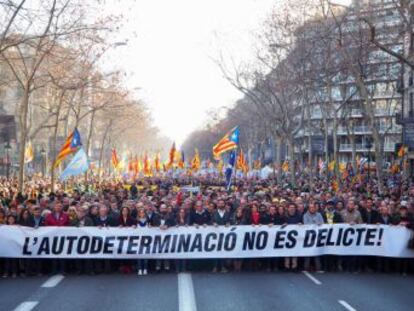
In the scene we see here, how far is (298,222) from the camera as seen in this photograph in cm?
1442

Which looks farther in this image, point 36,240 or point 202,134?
point 202,134

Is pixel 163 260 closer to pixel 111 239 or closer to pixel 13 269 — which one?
pixel 111 239

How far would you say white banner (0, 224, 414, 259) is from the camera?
13.6 meters

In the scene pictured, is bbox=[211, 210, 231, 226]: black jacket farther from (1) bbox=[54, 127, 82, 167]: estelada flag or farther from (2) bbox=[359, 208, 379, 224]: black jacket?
(1) bbox=[54, 127, 82, 167]: estelada flag

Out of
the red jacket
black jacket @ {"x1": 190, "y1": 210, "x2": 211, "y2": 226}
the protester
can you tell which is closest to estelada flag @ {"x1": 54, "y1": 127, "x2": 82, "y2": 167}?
the red jacket

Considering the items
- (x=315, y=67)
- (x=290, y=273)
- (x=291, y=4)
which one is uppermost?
(x=291, y=4)

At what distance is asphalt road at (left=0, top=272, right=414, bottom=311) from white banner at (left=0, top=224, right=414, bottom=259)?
1.65ft

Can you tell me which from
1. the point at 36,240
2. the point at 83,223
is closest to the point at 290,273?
the point at 83,223

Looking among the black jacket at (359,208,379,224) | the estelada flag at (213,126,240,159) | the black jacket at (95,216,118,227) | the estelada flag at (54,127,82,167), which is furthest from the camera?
the estelada flag at (213,126,240,159)

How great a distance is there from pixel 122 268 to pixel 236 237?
103 inches

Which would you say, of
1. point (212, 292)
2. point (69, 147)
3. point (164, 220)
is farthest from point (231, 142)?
point (212, 292)

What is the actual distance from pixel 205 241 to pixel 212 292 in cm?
218

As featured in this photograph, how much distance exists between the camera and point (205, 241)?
1397 centimetres

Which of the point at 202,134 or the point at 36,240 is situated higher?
the point at 202,134
